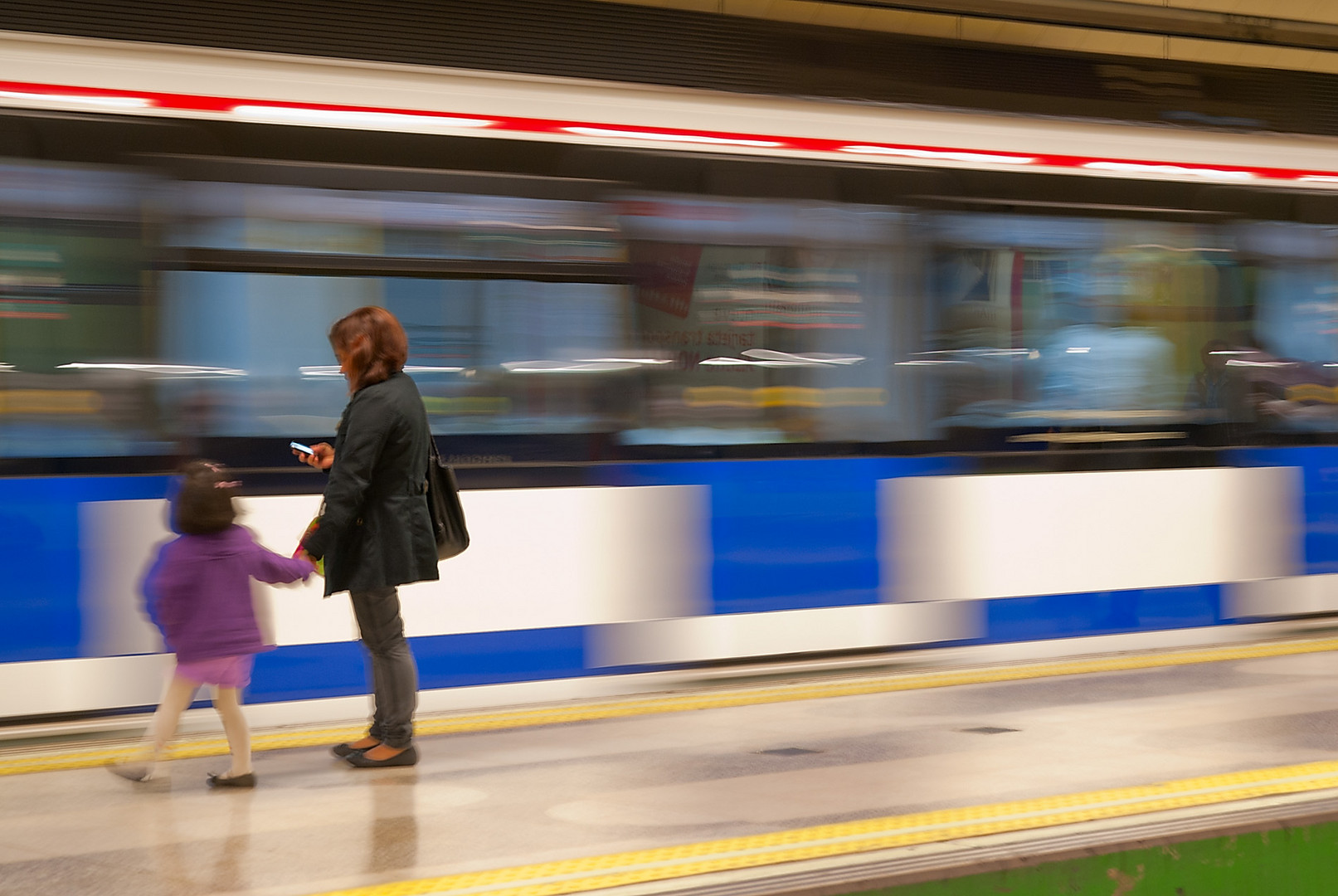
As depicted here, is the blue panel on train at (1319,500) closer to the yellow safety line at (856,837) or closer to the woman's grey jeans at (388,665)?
the yellow safety line at (856,837)

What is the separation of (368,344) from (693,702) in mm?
2237

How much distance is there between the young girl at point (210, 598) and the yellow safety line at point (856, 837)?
132 centimetres

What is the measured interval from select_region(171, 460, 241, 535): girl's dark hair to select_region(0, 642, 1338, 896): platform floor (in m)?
0.90

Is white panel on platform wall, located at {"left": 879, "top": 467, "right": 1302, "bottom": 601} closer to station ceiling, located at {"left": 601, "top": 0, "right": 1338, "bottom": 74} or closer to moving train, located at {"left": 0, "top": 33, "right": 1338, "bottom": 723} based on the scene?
moving train, located at {"left": 0, "top": 33, "right": 1338, "bottom": 723}

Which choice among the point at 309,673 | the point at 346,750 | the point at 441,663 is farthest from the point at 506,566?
the point at 346,750

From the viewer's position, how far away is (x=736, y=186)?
6609mm

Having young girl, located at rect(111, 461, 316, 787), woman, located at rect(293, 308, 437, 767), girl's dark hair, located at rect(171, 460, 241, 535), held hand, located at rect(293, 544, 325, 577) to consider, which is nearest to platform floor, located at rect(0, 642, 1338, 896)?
young girl, located at rect(111, 461, 316, 787)

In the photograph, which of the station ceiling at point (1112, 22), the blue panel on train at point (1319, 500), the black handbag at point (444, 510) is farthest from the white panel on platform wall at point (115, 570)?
the blue panel on train at point (1319, 500)

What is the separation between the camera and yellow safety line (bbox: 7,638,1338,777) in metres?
5.43

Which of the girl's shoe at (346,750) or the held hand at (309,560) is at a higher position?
the held hand at (309,560)

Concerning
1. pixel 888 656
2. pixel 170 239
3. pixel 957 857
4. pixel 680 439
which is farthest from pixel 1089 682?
pixel 170 239

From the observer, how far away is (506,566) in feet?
20.3

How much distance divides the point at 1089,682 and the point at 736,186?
2755 millimetres

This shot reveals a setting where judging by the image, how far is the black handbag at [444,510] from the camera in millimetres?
5145
